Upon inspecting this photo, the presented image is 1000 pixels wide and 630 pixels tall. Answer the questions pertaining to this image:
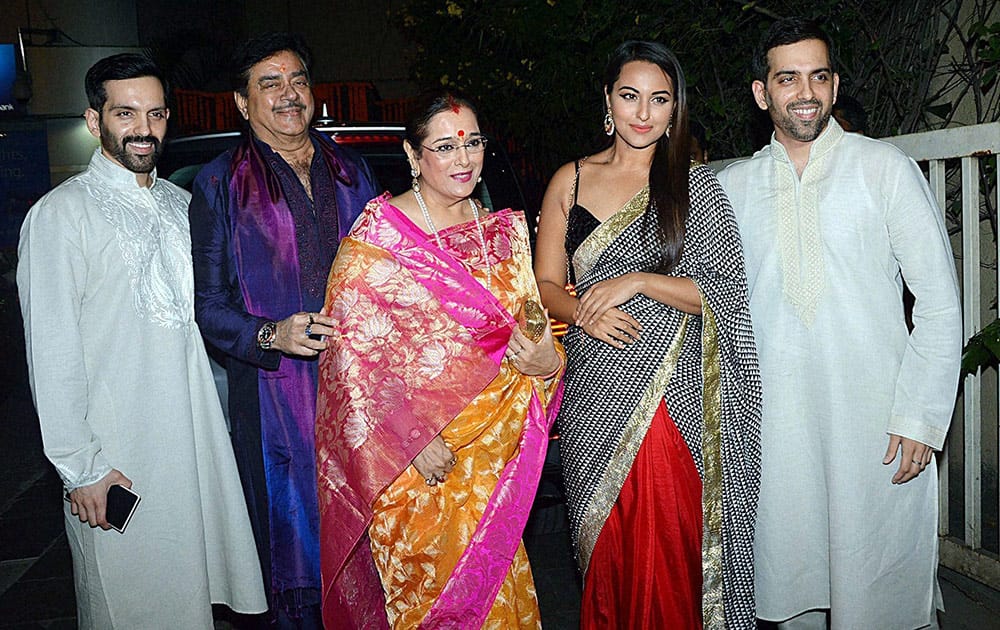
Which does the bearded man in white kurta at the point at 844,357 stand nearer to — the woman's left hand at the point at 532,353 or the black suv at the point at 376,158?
the woman's left hand at the point at 532,353

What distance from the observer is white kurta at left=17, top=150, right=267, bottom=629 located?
2834mm

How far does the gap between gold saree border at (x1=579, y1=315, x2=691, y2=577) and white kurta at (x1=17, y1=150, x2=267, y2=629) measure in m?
1.13

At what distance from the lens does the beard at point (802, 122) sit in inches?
123

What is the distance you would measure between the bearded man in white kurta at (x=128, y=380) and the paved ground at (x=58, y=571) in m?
0.98

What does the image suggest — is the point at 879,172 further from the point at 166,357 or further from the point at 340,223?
the point at 166,357

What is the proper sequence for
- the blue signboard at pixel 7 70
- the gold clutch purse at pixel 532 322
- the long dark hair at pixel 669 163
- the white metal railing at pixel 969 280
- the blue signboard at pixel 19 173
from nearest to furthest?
the gold clutch purse at pixel 532 322
the long dark hair at pixel 669 163
the white metal railing at pixel 969 280
the blue signboard at pixel 19 173
the blue signboard at pixel 7 70

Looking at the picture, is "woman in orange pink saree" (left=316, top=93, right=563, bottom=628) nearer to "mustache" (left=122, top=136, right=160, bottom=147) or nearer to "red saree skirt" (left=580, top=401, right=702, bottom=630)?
"red saree skirt" (left=580, top=401, right=702, bottom=630)

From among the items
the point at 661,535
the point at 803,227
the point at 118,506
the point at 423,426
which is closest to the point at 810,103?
the point at 803,227

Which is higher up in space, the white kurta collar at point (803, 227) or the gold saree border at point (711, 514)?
the white kurta collar at point (803, 227)

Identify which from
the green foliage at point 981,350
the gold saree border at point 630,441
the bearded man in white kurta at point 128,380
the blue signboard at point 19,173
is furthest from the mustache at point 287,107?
the blue signboard at point 19,173

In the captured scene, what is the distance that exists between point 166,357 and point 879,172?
230 cm

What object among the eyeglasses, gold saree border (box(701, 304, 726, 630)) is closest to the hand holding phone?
the eyeglasses

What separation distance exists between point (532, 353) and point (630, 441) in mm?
432

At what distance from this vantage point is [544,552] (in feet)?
15.7
